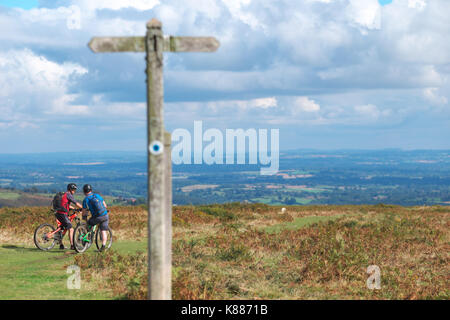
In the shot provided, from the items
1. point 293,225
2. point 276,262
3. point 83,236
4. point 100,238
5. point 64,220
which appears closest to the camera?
point 276,262

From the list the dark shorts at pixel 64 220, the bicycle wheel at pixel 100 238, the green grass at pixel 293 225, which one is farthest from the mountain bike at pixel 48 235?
the green grass at pixel 293 225

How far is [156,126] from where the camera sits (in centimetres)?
667

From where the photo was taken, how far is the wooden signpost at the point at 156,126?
6.63m

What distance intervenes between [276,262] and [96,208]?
20.7 feet

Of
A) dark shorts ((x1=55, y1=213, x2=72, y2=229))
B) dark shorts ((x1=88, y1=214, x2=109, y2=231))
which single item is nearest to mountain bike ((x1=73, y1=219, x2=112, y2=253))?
dark shorts ((x1=88, y1=214, x2=109, y2=231))

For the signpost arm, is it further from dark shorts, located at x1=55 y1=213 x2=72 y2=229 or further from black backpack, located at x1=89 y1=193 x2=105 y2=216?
dark shorts, located at x1=55 y1=213 x2=72 y2=229

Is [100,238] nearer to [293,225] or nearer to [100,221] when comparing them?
[100,221]

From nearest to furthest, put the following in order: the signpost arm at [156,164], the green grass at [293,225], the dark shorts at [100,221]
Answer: the signpost arm at [156,164], the dark shorts at [100,221], the green grass at [293,225]

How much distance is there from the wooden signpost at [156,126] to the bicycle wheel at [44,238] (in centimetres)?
1071

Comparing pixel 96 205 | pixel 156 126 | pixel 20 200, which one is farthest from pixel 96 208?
pixel 20 200

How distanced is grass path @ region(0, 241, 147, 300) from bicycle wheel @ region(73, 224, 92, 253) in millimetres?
266

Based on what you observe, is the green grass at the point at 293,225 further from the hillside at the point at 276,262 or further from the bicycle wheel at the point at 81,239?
the bicycle wheel at the point at 81,239

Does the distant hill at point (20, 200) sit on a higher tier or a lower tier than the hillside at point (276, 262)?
lower
